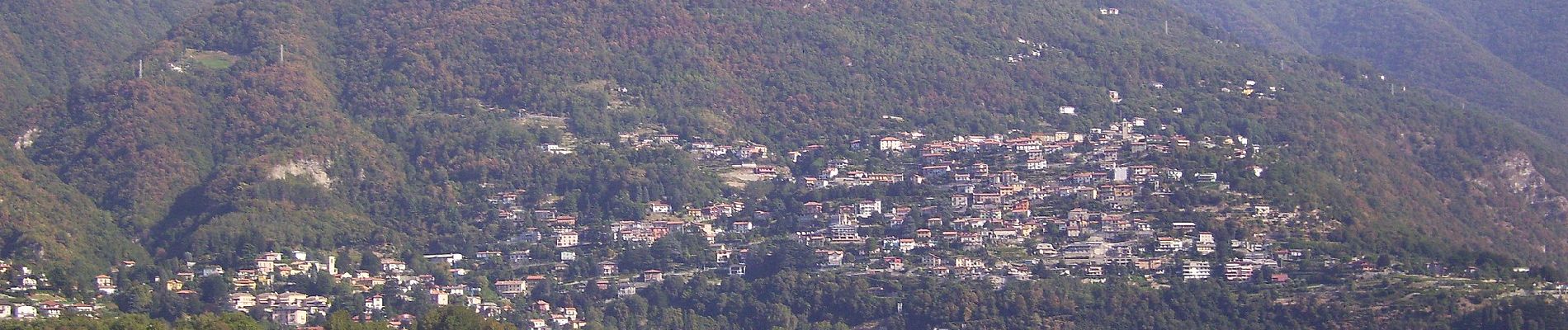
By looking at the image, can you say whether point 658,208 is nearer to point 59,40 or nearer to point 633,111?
point 633,111

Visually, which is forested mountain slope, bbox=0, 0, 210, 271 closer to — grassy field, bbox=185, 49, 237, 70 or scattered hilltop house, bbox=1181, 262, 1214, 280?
grassy field, bbox=185, 49, 237, 70

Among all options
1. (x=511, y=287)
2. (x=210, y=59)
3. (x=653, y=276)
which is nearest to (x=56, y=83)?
(x=210, y=59)

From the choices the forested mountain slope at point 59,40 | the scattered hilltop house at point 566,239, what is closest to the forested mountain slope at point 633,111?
the scattered hilltop house at point 566,239

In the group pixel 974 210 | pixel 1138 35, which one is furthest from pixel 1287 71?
pixel 974 210

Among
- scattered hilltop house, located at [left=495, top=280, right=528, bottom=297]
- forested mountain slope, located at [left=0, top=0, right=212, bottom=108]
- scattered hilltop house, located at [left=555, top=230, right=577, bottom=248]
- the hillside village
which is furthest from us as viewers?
forested mountain slope, located at [left=0, top=0, right=212, bottom=108]

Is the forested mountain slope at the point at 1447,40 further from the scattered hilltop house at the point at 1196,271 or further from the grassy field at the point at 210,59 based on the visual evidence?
the grassy field at the point at 210,59

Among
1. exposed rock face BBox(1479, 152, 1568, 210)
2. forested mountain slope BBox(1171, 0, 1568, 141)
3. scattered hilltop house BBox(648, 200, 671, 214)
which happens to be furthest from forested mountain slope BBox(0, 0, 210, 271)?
forested mountain slope BBox(1171, 0, 1568, 141)
